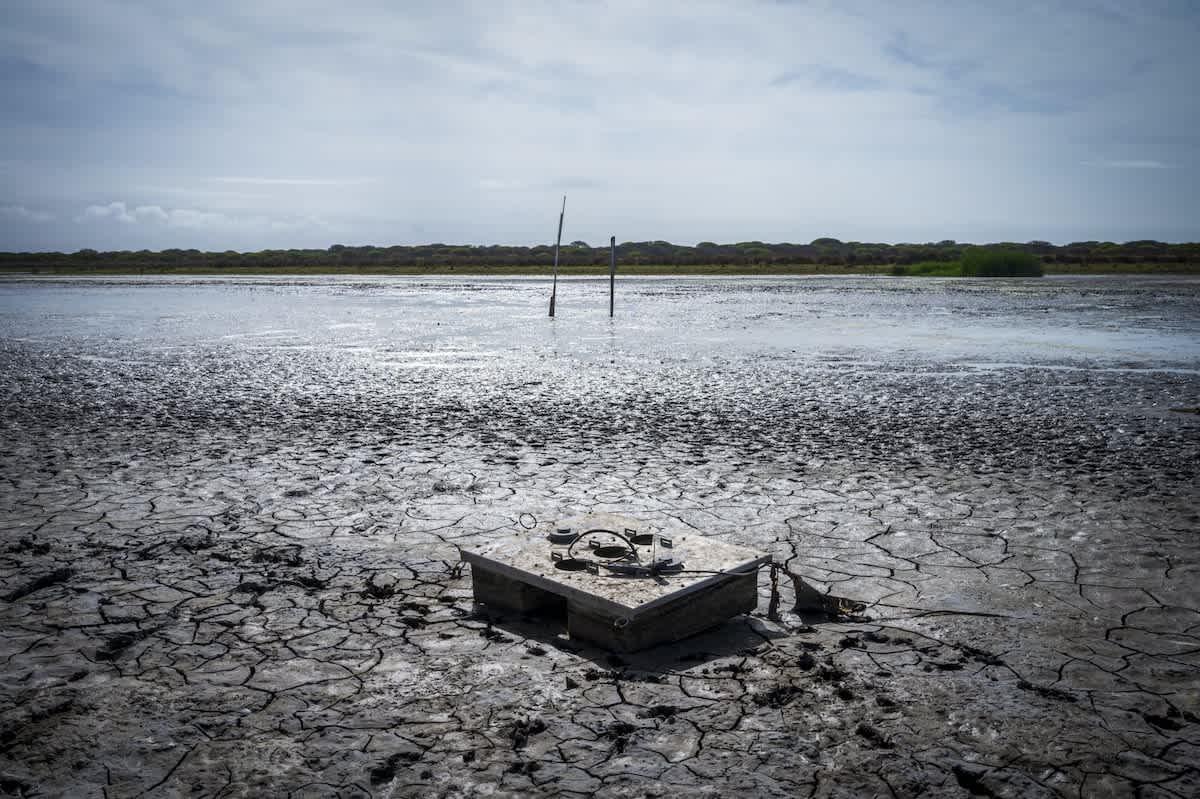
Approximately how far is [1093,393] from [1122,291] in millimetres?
31762

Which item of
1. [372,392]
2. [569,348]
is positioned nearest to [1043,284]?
[569,348]

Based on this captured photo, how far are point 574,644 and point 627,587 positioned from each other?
1.31 ft

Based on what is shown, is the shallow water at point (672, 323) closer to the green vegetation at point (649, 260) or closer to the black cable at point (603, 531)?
the black cable at point (603, 531)

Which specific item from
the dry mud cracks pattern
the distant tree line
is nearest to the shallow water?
the dry mud cracks pattern

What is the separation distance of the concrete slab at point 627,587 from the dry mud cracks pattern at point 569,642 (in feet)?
0.38

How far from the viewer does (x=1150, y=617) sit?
14.5ft

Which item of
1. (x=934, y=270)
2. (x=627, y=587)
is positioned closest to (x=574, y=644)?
(x=627, y=587)

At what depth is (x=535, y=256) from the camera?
Answer: 4496 inches

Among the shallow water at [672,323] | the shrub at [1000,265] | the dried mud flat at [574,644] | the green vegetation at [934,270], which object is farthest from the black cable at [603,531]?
the green vegetation at [934,270]

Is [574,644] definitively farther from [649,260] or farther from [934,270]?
[649,260]

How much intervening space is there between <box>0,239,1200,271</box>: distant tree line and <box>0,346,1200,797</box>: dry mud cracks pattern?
74479 mm

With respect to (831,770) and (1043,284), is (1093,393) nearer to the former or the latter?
(831,770)

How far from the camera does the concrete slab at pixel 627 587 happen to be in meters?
3.98

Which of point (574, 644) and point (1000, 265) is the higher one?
point (1000, 265)
